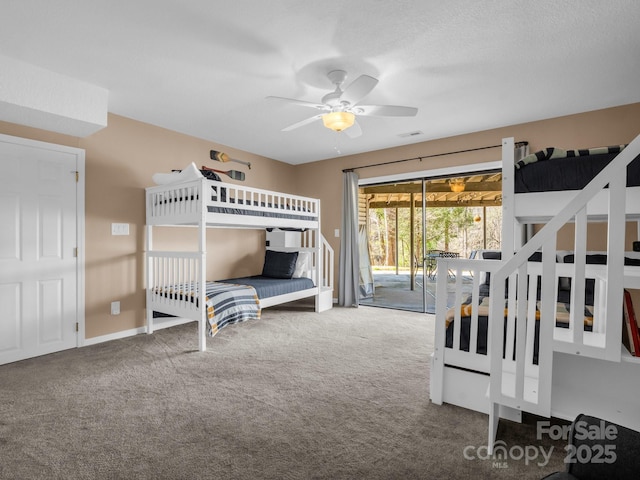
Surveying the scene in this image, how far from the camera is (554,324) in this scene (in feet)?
5.01

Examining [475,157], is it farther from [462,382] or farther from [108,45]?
[108,45]

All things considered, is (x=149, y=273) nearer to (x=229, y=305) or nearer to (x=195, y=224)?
(x=195, y=224)

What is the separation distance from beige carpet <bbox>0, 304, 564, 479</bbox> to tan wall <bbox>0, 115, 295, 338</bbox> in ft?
1.81

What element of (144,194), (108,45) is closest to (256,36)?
(108,45)

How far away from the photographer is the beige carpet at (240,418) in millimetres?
1559

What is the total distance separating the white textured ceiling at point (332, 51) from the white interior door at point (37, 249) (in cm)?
85

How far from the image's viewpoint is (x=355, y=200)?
5.17 metres

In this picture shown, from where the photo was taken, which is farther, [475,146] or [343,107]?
[475,146]

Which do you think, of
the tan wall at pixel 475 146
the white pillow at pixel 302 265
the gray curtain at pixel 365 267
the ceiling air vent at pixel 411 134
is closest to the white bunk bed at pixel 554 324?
the tan wall at pixel 475 146

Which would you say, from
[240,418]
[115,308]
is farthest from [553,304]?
[115,308]

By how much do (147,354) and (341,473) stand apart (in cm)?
229

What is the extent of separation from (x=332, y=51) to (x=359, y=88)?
320 millimetres

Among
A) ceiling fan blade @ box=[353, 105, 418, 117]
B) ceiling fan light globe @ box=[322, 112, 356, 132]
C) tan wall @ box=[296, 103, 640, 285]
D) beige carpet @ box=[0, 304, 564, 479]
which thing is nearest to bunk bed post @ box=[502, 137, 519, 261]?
ceiling fan blade @ box=[353, 105, 418, 117]

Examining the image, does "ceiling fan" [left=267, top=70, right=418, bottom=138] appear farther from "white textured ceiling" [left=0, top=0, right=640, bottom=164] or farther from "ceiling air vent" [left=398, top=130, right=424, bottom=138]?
"ceiling air vent" [left=398, top=130, right=424, bottom=138]
